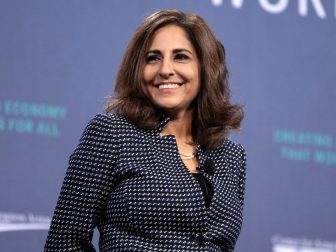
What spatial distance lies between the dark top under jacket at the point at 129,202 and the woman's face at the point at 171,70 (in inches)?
5.2

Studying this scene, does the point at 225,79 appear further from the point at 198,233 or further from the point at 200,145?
the point at 198,233

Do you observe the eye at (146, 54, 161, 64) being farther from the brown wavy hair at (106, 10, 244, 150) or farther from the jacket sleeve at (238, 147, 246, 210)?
the jacket sleeve at (238, 147, 246, 210)

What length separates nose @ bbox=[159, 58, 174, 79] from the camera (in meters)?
2.07

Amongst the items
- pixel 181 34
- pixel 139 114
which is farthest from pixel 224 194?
pixel 181 34

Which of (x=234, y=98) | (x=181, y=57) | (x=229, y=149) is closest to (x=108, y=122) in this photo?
(x=181, y=57)

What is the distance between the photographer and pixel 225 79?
2.28 metres

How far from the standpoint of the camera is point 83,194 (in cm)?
194

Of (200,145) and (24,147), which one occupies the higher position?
(200,145)

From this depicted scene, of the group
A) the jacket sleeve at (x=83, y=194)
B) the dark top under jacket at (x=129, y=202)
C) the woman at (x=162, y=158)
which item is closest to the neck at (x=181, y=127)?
the woman at (x=162, y=158)

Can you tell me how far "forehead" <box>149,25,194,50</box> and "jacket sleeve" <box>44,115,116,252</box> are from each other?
0.32 metres

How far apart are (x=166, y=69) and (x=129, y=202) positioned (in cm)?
40

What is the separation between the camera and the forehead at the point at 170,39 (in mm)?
2113

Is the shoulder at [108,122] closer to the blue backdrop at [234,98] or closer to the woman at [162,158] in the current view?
the woman at [162,158]

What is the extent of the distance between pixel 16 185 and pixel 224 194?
1.27 meters
